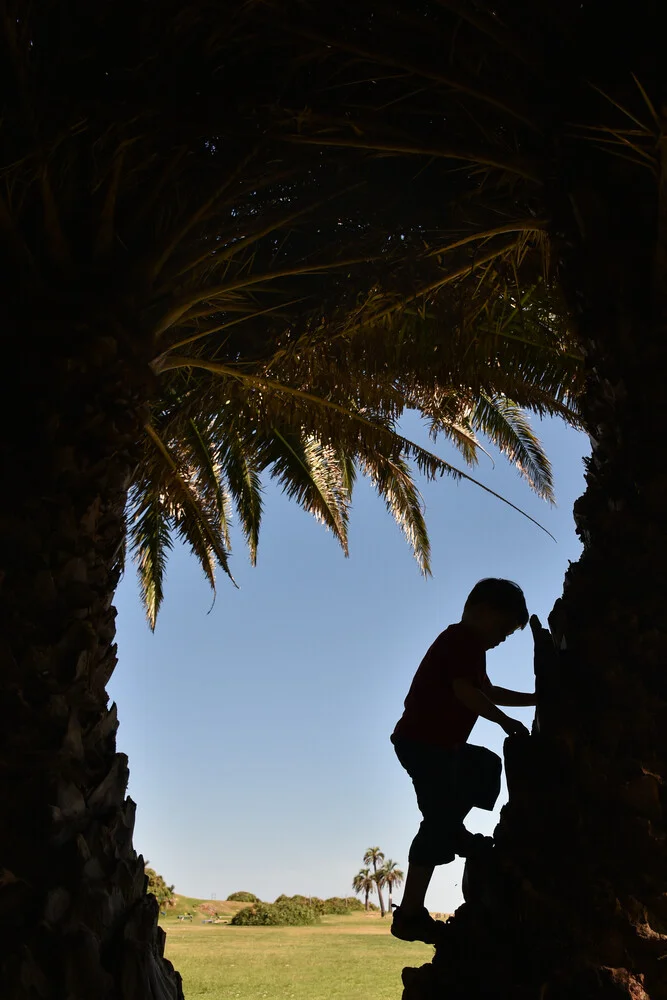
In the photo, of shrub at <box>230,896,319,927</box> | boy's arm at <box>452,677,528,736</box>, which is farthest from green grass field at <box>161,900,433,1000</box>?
boy's arm at <box>452,677,528,736</box>

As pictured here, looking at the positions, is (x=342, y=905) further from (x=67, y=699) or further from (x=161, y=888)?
(x=67, y=699)

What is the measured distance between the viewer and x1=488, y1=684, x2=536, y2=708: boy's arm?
3628 millimetres

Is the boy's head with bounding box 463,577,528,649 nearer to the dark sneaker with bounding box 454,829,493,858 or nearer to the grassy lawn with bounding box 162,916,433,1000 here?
the dark sneaker with bounding box 454,829,493,858

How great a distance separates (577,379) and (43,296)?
12.2 ft

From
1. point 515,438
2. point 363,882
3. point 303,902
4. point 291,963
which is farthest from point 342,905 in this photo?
point 363,882

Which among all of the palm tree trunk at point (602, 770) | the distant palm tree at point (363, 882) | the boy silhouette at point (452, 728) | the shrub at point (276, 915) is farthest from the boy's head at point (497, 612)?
the distant palm tree at point (363, 882)

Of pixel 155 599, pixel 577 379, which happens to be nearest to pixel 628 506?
pixel 577 379

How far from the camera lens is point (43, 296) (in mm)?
3828

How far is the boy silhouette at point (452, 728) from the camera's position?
3377mm

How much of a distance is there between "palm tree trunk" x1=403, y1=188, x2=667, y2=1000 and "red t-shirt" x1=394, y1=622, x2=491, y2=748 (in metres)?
0.70

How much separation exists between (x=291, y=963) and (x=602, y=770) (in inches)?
240

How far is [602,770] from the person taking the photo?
8.13ft

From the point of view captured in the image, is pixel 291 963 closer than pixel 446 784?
No

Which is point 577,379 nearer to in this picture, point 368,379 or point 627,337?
point 368,379
